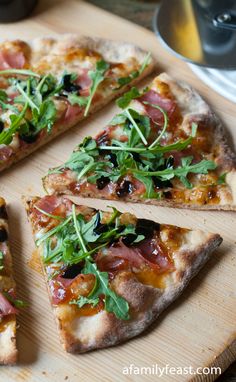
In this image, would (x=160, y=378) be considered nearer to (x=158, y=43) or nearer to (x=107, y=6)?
(x=158, y=43)

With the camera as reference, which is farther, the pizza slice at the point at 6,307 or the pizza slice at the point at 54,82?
the pizza slice at the point at 54,82

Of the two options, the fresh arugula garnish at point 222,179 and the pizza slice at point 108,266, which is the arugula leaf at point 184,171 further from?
the pizza slice at point 108,266

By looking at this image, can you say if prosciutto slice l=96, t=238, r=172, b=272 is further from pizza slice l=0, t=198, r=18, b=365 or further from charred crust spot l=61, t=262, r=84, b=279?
pizza slice l=0, t=198, r=18, b=365

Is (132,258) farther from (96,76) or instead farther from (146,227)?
(96,76)

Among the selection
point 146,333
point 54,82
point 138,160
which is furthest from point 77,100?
point 146,333

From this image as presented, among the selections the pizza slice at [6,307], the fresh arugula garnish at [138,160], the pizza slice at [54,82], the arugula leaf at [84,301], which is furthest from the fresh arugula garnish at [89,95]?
the arugula leaf at [84,301]

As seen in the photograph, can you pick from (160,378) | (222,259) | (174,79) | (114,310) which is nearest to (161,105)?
(174,79)

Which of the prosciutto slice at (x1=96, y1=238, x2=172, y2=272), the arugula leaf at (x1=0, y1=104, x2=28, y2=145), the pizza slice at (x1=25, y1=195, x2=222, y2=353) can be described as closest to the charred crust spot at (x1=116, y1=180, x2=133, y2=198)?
the pizza slice at (x1=25, y1=195, x2=222, y2=353)
